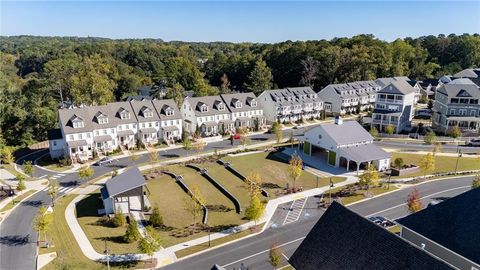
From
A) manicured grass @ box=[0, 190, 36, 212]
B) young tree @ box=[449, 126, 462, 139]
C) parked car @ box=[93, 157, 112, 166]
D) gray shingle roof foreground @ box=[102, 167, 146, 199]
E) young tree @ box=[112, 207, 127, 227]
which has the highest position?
young tree @ box=[449, 126, 462, 139]

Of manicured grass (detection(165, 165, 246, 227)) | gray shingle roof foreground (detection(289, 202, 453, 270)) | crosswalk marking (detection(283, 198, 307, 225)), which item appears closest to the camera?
gray shingle roof foreground (detection(289, 202, 453, 270))

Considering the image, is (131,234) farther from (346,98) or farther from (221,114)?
(346,98)

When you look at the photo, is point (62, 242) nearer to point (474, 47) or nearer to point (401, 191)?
point (401, 191)

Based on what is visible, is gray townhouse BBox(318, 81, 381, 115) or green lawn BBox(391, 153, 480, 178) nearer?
green lawn BBox(391, 153, 480, 178)

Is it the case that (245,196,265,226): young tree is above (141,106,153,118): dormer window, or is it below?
below

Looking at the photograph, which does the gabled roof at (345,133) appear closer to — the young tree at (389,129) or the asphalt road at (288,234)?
the asphalt road at (288,234)

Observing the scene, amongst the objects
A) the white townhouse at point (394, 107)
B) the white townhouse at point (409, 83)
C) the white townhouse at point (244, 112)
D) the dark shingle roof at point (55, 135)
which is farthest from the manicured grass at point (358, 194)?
the white townhouse at point (409, 83)

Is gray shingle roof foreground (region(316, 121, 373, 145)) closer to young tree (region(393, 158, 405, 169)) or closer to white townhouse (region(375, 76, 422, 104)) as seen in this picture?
young tree (region(393, 158, 405, 169))

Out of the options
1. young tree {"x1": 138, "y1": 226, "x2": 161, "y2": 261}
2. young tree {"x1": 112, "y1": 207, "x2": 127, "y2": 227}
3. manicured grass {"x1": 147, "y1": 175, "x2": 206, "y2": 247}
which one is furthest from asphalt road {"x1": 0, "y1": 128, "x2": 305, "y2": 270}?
manicured grass {"x1": 147, "y1": 175, "x2": 206, "y2": 247}

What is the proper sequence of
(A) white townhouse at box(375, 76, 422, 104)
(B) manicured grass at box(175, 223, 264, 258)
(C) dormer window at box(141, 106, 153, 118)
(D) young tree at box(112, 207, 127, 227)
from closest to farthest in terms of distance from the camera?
(B) manicured grass at box(175, 223, 264, 258)
(D) young tree at box(112, 207, 127, 227)
(C) dormer window at box(141, 106, 153, 118)
(A) white townhouse at box(375, 76, 422, 104)
